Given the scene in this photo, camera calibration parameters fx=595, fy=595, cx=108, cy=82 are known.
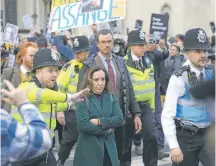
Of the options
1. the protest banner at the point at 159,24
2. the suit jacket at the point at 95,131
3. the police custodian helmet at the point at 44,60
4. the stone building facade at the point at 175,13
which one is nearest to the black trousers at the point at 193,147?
the suit jacket at the point at 95,131

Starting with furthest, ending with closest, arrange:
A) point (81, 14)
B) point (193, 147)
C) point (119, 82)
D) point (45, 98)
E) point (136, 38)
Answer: point (81, 14), point (136, 38), point (119, 82), point (193, 147), point (45, 98)

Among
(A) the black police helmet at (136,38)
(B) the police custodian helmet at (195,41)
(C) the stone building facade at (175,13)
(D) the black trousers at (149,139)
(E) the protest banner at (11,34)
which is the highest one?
(C) the stone building facade at (175,13)

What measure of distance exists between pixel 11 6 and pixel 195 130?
36536mm

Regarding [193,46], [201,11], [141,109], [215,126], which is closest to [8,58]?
[141,109]

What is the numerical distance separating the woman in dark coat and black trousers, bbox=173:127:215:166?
72cm

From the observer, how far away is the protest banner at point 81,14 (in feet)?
29.2

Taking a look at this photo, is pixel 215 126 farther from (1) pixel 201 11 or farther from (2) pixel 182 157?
(1) pixel 201 11

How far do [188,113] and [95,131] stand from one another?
3.05 feet

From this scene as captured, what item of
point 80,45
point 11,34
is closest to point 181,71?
point 80,45

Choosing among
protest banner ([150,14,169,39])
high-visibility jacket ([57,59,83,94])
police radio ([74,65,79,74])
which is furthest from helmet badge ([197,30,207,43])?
protest banner ([150,14,169,39])

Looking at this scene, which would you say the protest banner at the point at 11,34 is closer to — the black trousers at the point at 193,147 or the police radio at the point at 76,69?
the police radio at the point at 76,69

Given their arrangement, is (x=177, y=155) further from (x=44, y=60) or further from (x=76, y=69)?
(x=76, y=69)

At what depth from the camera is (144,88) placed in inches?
295

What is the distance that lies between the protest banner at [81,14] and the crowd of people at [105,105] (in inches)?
38.6
